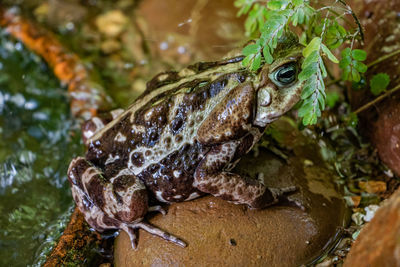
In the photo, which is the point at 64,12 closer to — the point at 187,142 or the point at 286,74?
the point at 187,142

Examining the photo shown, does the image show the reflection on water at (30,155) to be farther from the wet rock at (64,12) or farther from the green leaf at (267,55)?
the green leaf at (267,55)

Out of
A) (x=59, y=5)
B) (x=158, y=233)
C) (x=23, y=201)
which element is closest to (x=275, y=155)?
(x=158, y=233)

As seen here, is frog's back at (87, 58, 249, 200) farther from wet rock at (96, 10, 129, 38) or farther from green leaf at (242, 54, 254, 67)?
wet rock at (96, 10, 129, 38)

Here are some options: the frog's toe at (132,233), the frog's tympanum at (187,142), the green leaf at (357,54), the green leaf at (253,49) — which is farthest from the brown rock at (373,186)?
the frog's toe at (132,233)

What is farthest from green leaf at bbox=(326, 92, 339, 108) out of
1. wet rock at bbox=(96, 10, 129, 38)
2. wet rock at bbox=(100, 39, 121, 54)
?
wet rock at bbox=(96, 10, 129, 38)

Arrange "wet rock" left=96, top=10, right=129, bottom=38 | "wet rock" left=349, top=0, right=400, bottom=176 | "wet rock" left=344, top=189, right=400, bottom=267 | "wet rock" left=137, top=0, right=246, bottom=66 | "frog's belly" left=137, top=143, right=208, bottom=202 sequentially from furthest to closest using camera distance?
"wet rock" left=96, top=10, right=129, bottom=38
"wet rock" left=137, top=0, right=246, bottom=66
"wet rock" left=349, top=0, right=400, bottom=176
"frog's belly" left=137, top=143, right=208, bottom=202
"wet rock" left=344, top=189, right=400, bottom=267

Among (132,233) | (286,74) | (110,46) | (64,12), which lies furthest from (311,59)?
(64,12)
